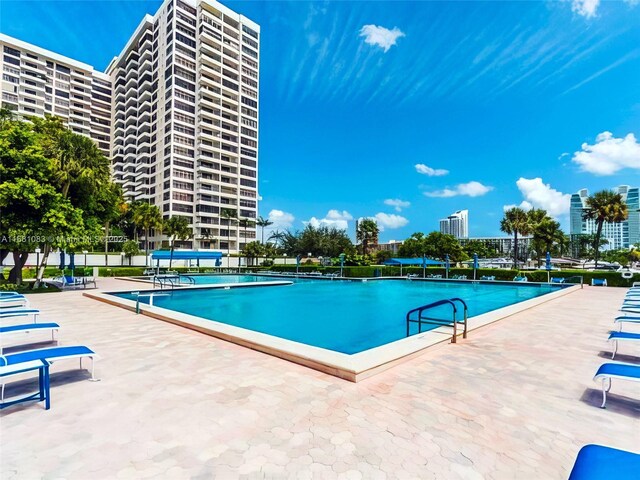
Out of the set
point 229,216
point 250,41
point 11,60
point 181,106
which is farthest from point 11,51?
point 229,216

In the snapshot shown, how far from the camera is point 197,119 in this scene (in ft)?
214

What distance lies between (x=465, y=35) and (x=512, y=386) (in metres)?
20.1

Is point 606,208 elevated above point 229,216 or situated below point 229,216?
below

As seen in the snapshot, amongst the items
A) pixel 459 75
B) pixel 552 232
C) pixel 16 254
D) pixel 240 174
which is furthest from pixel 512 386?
pixel 240 174

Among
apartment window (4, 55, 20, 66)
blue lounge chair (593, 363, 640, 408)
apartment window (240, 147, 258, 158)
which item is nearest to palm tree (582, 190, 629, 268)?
blue lounge chair (593, 363, 640, 408)

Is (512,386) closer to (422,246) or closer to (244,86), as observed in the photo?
(422,246)

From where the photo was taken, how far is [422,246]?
191ft

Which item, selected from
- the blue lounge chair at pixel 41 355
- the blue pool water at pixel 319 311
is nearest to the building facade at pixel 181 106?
the blue pool water at pixel 319 311

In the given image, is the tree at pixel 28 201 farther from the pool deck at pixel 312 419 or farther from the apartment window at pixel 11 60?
the apartment window at pixel 11 60

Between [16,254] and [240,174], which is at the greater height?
[240,174]

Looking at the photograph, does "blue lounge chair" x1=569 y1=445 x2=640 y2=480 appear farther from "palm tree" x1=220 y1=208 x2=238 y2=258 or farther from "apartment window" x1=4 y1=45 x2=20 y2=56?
"apartment window" x1=4 y1=45 x2=20 y2=56

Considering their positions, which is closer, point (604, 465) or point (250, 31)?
point (604, 465)

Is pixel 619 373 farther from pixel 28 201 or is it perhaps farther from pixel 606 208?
pixel 606 208

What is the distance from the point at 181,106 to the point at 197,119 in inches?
138
